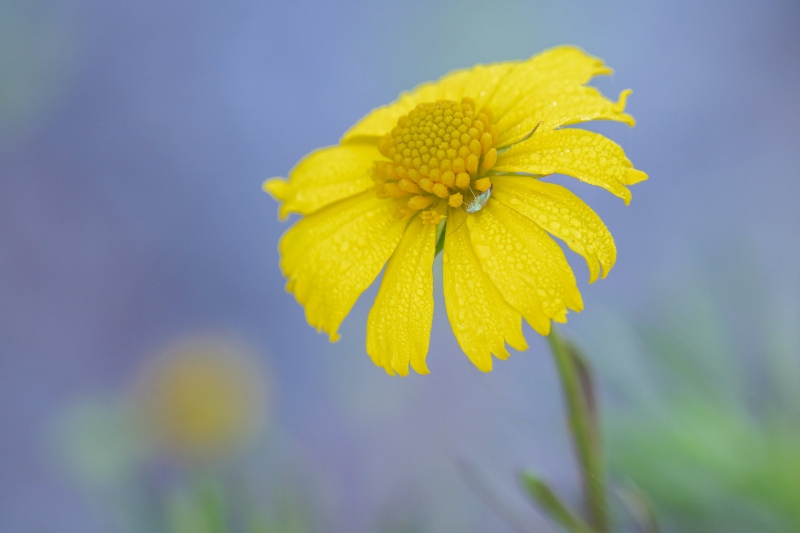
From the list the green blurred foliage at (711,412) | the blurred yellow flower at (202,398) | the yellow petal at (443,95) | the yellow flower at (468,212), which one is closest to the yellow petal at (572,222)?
the yellow flower at (468,212)

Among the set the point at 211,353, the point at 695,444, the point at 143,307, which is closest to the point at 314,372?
the point at 211,353

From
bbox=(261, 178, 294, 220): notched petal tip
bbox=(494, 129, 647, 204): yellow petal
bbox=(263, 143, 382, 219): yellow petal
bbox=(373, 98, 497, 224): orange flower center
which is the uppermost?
bbox=(261, 178, 294, 220): notched petal tip

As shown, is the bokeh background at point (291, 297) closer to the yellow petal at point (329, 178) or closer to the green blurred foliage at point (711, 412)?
the green blurred foliage at point (711, 412)

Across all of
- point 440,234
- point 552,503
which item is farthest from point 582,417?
point 440,234

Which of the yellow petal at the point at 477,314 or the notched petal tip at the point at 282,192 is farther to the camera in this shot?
the notched petal tip at the point at 282,192

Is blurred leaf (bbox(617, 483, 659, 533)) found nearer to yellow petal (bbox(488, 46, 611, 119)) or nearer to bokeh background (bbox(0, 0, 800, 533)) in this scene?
bokeh background (bbox(0, 0, 800, 533))

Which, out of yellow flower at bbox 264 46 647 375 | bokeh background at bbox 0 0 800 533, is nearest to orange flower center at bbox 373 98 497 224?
yellow flower at bbox 264 46 647 375
